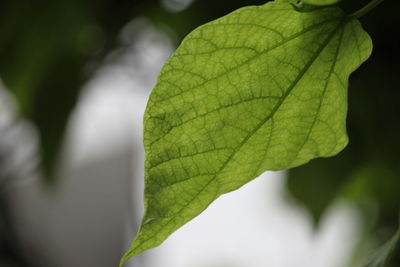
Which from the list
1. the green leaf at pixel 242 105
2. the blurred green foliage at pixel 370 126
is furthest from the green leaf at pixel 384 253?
the blurred green foliage at pixel 370 126

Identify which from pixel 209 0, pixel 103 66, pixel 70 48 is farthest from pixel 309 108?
pixel 103 66

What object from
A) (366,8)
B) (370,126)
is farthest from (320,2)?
(370,126)

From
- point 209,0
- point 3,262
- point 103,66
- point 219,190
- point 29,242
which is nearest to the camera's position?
point 219,190

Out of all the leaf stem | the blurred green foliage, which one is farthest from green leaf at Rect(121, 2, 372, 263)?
the blurred green foliage

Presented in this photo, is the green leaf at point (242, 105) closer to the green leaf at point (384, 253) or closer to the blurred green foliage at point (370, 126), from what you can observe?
the green leaf at point (384, 253)

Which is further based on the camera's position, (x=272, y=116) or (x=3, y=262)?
(x=3, y=262)

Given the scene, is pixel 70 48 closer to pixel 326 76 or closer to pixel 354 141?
pixel 354 141

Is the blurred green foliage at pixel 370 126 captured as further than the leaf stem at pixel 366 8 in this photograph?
Yes
